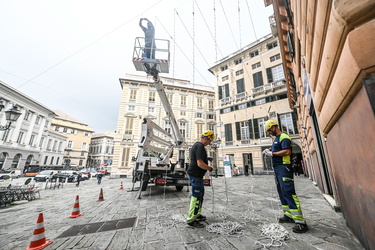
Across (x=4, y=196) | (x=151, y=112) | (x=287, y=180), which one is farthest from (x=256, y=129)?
(x=4, y=196)

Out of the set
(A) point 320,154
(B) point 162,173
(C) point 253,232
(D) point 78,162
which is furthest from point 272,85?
(D) point 78,162

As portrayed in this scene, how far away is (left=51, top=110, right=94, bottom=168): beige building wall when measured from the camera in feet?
142

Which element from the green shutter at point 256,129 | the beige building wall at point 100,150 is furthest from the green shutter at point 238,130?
the beige building wall at point 100,150

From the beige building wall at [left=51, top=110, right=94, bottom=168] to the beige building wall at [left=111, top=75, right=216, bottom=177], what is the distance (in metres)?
32.5

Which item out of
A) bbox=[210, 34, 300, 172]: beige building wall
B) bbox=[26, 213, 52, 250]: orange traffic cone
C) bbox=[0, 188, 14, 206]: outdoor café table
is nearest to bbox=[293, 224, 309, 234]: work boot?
bbox=[26, 213, 52, 250]: orange traffic cone

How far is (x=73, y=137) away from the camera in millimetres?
44625

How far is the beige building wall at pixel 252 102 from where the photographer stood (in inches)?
685

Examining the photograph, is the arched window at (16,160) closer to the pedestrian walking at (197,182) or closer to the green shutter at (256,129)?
the pedestrian walking at (197,182)

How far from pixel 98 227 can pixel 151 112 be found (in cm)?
2198

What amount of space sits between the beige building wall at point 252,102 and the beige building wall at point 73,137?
4378 cm

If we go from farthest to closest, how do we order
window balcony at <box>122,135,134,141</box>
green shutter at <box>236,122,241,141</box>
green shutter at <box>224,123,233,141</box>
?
window balcony at <box>122,135,134,141</box>
green shutter at <box>224,123,233,141</box>
green shutter at <box>236,122,241,141</box>

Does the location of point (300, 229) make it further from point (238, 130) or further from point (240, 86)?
point (240, 86)

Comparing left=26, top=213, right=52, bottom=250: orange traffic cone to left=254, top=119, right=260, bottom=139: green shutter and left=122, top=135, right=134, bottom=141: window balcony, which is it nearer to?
left=254, top=119, right=260, bottom=139: green shutter

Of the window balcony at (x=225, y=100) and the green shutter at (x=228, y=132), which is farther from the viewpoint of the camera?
the window balcony at (x=225, y=100)
